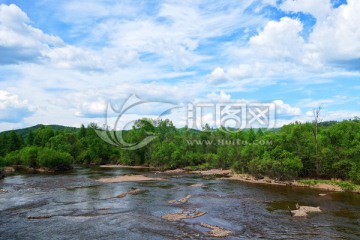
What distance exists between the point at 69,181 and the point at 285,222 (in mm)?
43341

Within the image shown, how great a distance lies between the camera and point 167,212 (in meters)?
36.4

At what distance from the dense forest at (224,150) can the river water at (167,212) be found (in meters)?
7.98

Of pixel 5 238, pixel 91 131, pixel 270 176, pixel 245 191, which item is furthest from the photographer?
pixel 91 131

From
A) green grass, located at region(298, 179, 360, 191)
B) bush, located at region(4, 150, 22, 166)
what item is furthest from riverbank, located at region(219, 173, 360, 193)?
bush, located at region(4, 150, 22, 166)

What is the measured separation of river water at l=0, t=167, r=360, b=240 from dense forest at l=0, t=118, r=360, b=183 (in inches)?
314

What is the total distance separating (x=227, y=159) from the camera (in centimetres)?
8381

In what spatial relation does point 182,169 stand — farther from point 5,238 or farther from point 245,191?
point 5,238

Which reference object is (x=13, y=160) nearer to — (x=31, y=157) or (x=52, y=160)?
(x=31, y=157)

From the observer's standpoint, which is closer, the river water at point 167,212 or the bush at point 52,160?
the river water at point 167,212

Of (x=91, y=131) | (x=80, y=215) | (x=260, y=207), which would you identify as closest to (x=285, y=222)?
(x=260, y=207)

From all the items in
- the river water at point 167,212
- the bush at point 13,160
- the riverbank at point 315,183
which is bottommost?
the river water at point 167,212

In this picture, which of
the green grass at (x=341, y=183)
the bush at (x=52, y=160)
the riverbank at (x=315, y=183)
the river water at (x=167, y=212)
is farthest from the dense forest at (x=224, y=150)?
the river water at (x=167, y=212)

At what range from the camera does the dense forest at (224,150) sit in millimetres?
57031

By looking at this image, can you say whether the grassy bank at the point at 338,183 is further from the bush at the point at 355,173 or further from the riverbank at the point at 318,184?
the bush at the point at 355,173
